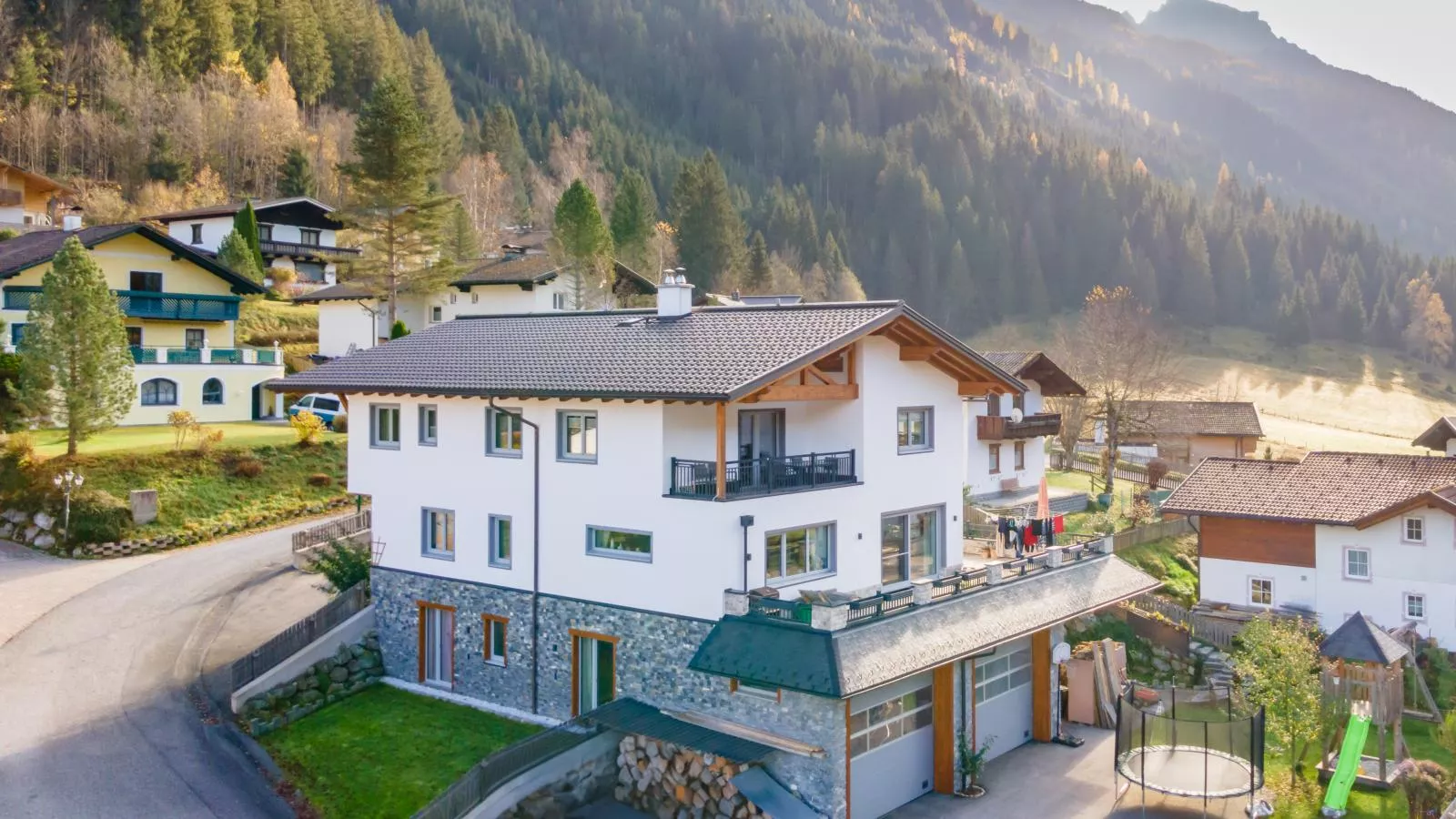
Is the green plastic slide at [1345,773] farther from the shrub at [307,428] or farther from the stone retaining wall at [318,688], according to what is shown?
the shrub at [307,428]

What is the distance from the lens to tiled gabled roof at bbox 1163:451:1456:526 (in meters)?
35.4

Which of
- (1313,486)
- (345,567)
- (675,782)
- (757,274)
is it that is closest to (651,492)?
(675,782)

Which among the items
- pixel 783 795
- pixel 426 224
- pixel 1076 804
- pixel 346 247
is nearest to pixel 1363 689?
pixel 1076 804

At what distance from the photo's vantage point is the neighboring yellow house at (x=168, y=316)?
43906 mm

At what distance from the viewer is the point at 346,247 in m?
74.8

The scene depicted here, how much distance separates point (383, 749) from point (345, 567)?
716 cm

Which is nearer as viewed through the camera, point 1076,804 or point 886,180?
point 1076,804

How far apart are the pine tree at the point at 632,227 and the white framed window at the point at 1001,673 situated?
49.4 meters

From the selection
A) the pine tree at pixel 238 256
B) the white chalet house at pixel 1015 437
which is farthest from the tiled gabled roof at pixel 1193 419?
the pine tree at pixel 238 256

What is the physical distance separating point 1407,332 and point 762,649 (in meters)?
134

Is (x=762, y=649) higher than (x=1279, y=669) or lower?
higher

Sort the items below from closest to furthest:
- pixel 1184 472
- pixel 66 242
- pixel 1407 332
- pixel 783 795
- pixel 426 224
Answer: pixel 783 795, pixel 66 242, pixel 426 224, pixel 1184 472, pixel 1407 332

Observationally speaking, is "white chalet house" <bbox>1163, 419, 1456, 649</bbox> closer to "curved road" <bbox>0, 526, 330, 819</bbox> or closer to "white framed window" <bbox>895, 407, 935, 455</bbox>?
"white framed window" <bbox>895, 407, 935, 455</bbox>

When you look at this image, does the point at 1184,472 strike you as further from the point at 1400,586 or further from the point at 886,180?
the point at 886,180
